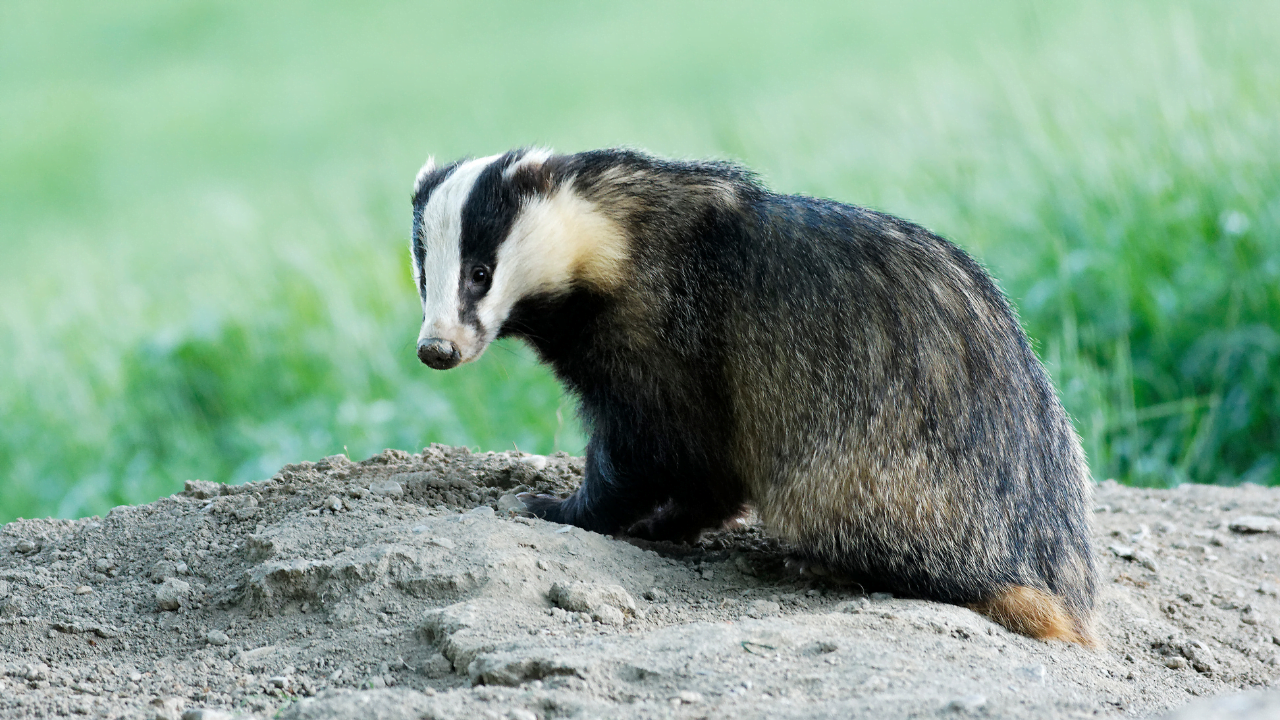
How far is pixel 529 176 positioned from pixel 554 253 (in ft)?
0.78

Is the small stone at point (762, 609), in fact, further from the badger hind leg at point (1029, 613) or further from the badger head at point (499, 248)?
the badger head at point (499, 248)

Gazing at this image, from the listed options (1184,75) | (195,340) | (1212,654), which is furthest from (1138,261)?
(195,340)

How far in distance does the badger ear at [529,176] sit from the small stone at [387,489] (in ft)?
3.21

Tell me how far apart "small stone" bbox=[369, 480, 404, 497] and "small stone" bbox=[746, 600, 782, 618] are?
1.18m

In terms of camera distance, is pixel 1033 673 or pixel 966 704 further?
pixel 1033 673

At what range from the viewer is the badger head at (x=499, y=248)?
11.7 feet

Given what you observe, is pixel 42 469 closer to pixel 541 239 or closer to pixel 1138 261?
pixel 541 239

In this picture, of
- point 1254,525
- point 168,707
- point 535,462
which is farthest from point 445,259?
point 1254,525

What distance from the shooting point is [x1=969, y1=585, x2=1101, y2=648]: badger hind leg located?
3395mm

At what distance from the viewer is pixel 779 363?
3.54 meters

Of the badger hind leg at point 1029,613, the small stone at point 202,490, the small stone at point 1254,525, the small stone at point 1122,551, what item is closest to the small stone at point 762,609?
the badger hind leg at point 1029,613

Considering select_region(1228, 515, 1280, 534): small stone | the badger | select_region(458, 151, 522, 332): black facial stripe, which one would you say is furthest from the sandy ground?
select_region(458, 151, 522, 332): black facial stripe

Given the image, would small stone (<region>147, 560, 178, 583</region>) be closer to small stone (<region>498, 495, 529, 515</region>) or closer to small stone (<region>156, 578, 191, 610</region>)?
small stone (<region>156, 578, 191, 610</region>)

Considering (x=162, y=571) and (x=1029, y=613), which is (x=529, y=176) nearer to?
(x=162, y=571)
